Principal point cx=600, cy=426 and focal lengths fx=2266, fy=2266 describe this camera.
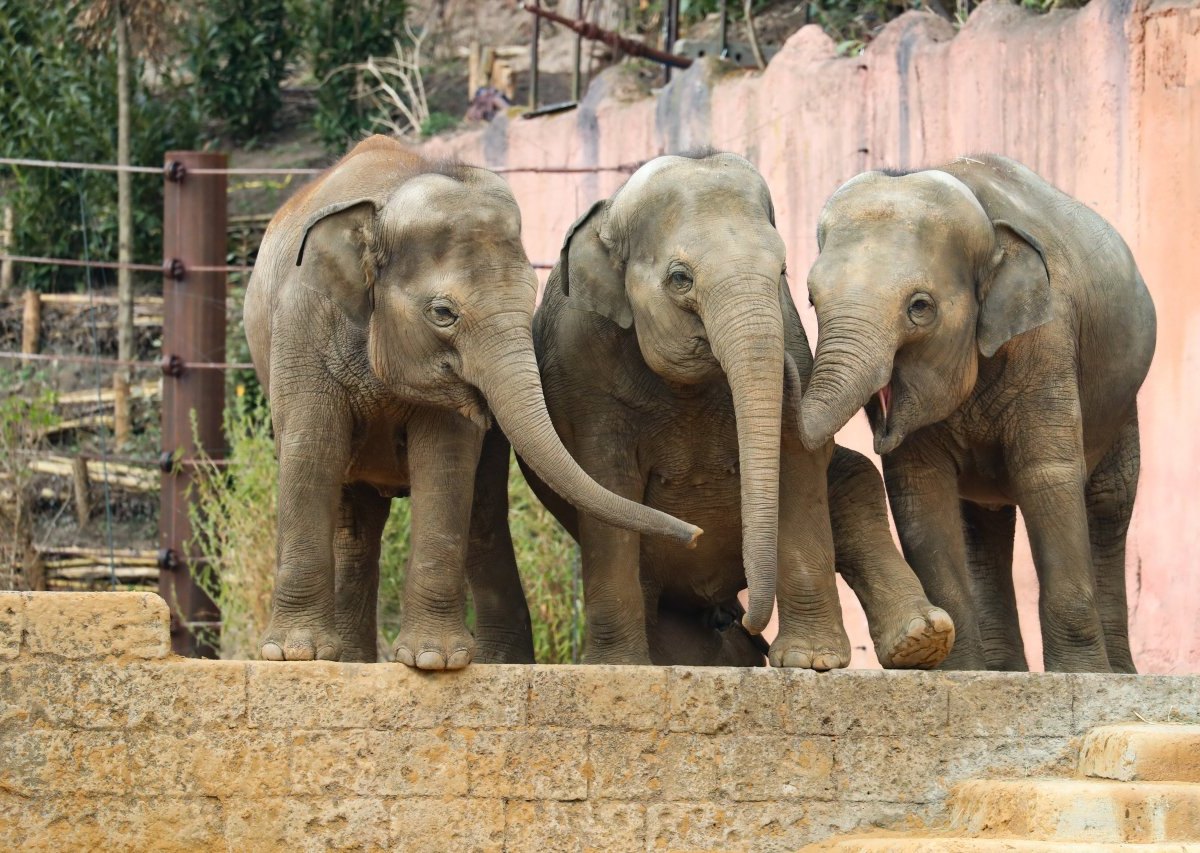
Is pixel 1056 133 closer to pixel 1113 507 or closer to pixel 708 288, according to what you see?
pixel 1113 507

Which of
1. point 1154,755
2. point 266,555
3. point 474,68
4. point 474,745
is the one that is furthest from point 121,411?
point 1154,755

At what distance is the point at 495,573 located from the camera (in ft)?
28.4

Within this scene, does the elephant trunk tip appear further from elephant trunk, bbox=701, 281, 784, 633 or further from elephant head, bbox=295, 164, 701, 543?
elephant head, bbox=295, 164, 701, 543

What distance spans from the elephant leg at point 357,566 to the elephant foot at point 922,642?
82.4 inches

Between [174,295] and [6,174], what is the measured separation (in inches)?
299

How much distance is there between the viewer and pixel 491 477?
27.9 feet

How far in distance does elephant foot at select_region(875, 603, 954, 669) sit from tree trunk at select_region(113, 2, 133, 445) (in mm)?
9090

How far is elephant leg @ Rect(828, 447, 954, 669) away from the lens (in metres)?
7.66

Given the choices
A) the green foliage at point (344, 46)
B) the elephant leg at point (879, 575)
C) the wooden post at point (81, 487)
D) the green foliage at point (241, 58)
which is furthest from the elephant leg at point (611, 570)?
the green foliage at point (241, 58)

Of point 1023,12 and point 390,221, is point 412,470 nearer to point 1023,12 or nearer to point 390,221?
point 390,221

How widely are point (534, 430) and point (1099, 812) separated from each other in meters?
2.09

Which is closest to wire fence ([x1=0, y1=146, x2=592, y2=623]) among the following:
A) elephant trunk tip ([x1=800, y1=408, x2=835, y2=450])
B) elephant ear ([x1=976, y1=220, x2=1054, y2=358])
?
elephant ear ([x1=976, y1=220, x2=1054, y2=358])

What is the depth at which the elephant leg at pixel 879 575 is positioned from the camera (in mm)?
7656

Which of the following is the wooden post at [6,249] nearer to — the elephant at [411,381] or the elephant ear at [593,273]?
the elephant at [411,381]
